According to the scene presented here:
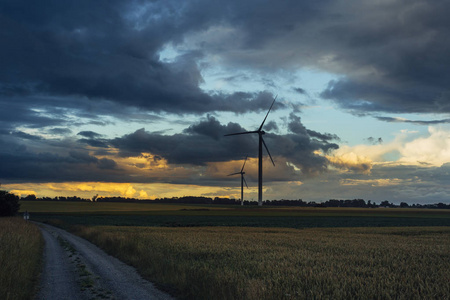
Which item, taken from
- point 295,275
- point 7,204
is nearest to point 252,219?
point 7,204

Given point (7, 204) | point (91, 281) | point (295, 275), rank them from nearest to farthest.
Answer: point (295, 275)
point (91, 281)
point (7, 204)

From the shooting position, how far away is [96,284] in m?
18.3

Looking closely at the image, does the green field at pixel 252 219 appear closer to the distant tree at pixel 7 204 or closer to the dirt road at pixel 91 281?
the distant tree at pixel 7 204

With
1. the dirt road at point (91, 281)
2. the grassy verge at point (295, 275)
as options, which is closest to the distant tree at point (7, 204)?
the dirt road at point (91, 281)

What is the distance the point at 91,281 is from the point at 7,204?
109 m

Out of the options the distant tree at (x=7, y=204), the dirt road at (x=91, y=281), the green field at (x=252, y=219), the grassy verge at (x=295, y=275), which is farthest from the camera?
the distant tree at (x=7, y=204)

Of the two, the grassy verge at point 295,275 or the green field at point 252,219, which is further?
the green field at point 252,219

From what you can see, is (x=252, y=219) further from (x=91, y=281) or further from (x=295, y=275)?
(x=295, y=275)

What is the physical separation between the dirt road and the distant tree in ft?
319

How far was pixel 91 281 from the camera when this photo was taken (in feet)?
60.9

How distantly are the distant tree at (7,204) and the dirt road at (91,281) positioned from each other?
97.3 meters

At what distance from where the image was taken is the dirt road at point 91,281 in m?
16.1

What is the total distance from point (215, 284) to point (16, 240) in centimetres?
1922

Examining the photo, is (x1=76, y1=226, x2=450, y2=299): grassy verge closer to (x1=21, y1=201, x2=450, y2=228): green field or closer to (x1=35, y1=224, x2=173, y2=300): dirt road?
(x1=35, y1=224, x2=173, y2=300): dirt road
